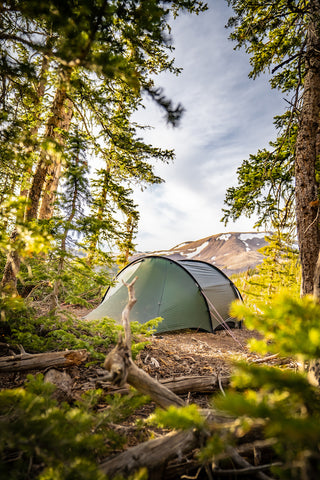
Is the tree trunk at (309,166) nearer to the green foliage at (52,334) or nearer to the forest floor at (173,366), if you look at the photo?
the forest floor at (173,366)

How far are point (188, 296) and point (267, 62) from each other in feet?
21.4

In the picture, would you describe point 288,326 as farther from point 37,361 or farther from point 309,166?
point 309,166

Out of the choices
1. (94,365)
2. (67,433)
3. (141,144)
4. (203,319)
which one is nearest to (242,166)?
(141,144)

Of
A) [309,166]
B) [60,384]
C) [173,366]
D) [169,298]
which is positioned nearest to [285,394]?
[60,384]

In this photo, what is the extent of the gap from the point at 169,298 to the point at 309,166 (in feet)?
15.7

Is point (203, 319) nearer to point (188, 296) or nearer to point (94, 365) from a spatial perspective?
point (188, 296)

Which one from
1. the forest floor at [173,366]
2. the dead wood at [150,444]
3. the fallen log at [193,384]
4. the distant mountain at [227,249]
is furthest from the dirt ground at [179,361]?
the distant mountain at [227,249]

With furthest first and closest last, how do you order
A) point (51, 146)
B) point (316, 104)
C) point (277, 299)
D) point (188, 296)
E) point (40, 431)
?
point (188, 296) → point (316, 104) → point (51, 146) → point (277, 299) → point (40, 431)

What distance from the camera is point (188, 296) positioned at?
6.81 meters

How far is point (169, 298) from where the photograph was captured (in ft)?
21.7

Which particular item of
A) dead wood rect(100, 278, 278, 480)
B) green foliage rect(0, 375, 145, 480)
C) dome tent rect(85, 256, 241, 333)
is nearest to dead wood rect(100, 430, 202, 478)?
dead wood rect(100, 278, 278, 480)

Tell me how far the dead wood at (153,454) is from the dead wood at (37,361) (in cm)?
162

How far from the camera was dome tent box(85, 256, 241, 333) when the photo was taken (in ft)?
21.1

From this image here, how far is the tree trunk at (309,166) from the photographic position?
137 inches
